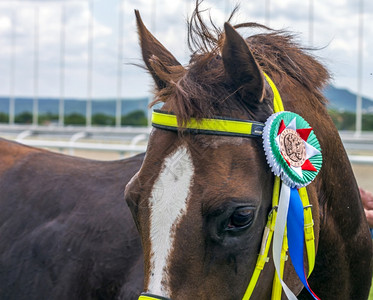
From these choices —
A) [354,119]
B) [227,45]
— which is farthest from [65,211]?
[354,119]

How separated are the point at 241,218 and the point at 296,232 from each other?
1.07 feet

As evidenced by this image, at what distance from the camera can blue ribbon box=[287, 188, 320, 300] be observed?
2.22 m

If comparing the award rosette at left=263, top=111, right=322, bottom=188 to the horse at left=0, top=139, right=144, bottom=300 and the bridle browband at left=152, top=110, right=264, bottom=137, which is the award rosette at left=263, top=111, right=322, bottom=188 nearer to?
the bridle browband at left=152, top=110, right=264, bottom=137

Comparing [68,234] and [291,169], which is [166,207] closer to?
[291,169]

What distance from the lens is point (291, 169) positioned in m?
2.21

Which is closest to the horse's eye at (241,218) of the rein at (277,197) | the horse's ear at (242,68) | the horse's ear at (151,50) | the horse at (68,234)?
the rein at (277,197)

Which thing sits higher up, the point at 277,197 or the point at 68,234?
the point at 277,197

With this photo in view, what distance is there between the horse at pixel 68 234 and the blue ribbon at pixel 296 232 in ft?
3.16

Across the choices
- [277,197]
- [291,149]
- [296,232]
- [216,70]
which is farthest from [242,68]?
[296,232]

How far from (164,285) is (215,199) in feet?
1.16

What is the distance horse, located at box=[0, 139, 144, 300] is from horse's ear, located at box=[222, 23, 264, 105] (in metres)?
1.22

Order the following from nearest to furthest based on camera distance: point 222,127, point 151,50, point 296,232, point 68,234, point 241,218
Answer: point 241,218, point 222,127, point 296,232, point 151,50, point 68,234

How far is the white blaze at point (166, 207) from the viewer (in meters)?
2.06

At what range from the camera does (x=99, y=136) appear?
489 inches
